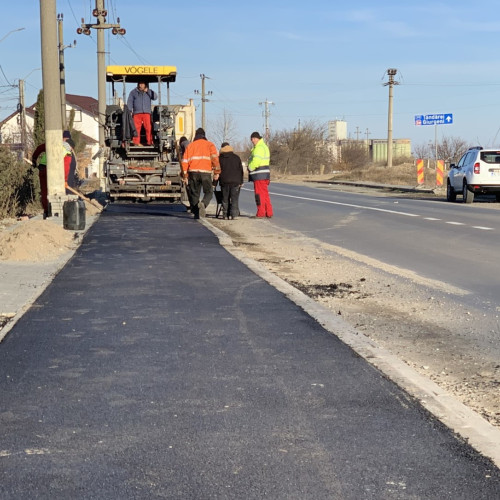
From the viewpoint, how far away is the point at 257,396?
17.1 feet

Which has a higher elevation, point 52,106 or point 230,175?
point 52,106

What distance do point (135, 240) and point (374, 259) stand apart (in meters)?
3.87

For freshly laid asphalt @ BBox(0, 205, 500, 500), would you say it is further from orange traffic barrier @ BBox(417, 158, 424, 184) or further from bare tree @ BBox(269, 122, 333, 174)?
bare tree @ BBox(269, 122, 333, 174)

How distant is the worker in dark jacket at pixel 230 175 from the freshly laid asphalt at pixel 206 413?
11501 millimetres

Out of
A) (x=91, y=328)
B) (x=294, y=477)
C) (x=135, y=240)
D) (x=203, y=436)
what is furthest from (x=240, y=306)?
(x=135, y=240)

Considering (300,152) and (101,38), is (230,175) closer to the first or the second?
(101,38)

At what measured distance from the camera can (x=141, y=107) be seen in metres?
24.3

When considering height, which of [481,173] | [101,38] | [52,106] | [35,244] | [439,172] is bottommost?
[35,244]

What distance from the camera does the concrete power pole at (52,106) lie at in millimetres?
17203

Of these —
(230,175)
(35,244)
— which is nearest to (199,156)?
(230,175)

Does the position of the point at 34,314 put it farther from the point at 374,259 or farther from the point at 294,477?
the point at 374,259

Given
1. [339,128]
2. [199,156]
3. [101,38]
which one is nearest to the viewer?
[199,156]

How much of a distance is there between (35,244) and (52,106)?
19.1 ft

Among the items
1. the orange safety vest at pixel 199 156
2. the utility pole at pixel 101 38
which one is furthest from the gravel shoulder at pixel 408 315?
the utility pole at pixel 101 38
